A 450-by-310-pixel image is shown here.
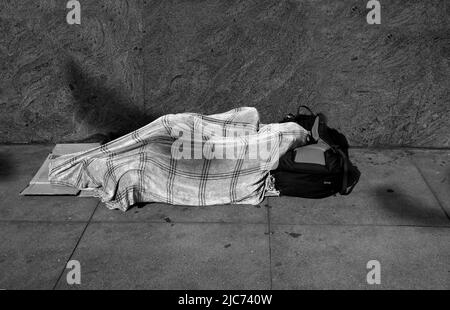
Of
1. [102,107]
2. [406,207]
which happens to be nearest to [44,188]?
[102,107]

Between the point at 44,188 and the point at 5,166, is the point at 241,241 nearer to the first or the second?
the point at 44,188

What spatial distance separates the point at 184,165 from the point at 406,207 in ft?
5.95

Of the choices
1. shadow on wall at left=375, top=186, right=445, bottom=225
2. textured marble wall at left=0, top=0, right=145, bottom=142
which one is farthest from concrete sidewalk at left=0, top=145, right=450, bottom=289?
textured marble wall at left=0, top=0, right=145, bottom=142

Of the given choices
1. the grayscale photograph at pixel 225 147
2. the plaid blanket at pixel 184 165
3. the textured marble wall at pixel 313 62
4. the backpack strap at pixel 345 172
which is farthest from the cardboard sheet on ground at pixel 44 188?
the backpack strap at pixel 345 172

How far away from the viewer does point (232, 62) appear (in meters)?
4.87

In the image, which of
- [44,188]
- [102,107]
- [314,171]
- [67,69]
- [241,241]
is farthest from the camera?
[102,107]

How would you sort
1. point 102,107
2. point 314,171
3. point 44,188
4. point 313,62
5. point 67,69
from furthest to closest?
point 102,107, point 67,69, point 313,62, point 44,188, point 314,171

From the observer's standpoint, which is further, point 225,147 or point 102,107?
point 102,107

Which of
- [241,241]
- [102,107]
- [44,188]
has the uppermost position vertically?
[102,107]

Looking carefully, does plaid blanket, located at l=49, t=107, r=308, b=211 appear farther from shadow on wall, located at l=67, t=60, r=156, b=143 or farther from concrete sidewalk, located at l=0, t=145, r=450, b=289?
shadow on wall, located at l=67, t=60, r=156, b=143

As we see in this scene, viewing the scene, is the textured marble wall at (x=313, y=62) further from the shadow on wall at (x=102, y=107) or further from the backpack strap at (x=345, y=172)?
the backpack strap at (x=345, y=172)

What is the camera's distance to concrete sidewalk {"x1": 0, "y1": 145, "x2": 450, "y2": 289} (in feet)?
11.0

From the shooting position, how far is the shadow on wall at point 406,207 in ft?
13.0

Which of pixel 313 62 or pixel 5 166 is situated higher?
pixel 313 62
